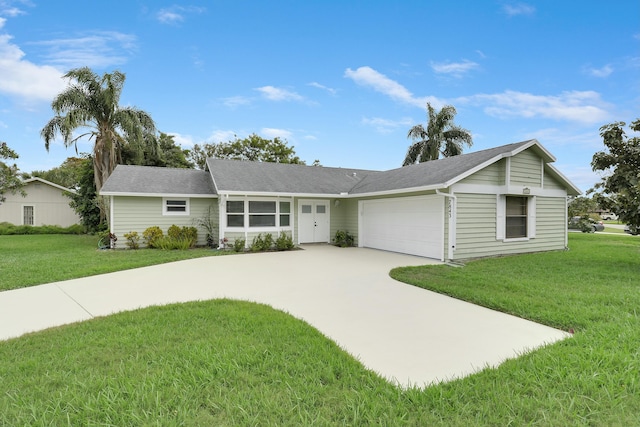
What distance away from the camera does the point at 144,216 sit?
13109 mm

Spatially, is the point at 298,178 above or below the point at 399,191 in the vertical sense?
above

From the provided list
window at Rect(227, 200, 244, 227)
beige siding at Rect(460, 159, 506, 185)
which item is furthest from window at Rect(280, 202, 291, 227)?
beige siding at Rect(460, 159, 506, 185)

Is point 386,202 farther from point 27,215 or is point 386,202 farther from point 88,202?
point 27,215

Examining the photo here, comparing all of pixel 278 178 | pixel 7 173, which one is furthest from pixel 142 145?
pixel 278 178

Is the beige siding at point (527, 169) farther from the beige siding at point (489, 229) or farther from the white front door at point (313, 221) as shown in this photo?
the white front door at point (313, 221)

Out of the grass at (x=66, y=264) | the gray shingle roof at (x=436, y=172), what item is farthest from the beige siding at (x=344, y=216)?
the grass at (x=66, y=264)

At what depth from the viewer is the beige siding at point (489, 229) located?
387 inches

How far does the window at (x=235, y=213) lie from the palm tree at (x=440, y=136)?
16.4 m

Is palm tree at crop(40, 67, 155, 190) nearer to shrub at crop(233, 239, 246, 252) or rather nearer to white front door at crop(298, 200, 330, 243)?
shrub at crop(233, 239, 246, 252)

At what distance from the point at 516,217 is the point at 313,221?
8.02 m

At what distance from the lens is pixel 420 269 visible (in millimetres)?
8328

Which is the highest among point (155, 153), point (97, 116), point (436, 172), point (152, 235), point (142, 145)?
point (97, 116)

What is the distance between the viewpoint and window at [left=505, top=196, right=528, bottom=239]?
10820mm

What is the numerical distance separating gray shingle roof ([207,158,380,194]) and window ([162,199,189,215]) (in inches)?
76.7
